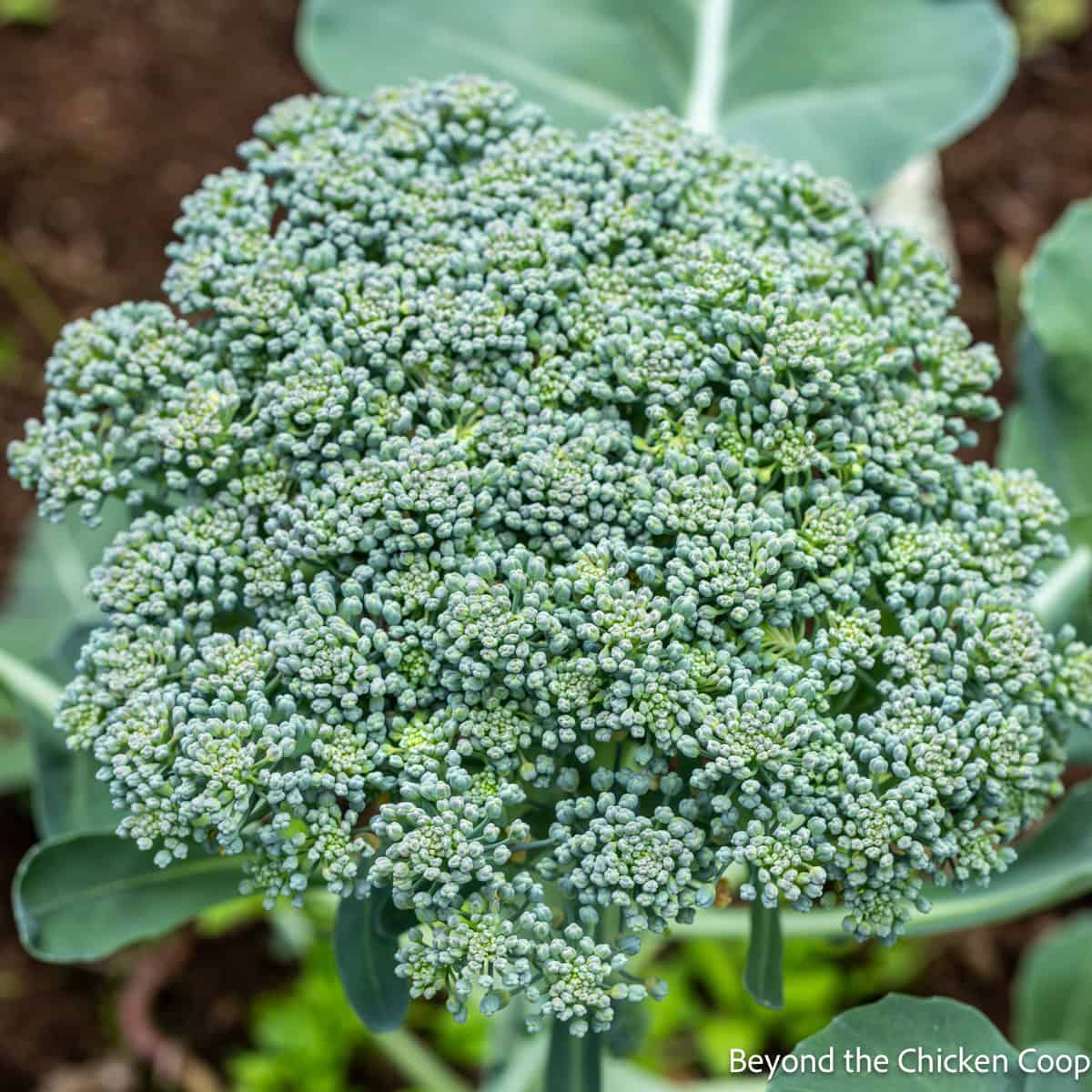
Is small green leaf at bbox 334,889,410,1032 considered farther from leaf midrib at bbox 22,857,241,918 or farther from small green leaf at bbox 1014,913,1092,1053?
small green leaf at bbox 1014,913,1092,1053

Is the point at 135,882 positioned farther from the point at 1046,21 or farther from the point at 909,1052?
the point at 1046,21

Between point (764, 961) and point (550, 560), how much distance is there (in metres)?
0.43

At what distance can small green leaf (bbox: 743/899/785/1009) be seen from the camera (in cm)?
106

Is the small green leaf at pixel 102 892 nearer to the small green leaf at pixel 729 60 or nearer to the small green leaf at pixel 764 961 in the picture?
the small green leaf at pixel 764 961

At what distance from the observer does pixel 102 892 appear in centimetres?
118

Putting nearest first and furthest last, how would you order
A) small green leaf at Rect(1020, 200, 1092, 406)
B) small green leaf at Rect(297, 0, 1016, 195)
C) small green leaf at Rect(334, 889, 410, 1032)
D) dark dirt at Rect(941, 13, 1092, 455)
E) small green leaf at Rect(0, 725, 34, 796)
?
1. small green leaf at Rect(334, 889, 410, 1032)
2. small green leaf at Rect(1020, 200, 1092, 406)
3. small green leaf at Rect(297, 0, 1016, 195)
4. small green leaf at Rect(0, 725, 34, 796)
5. dark dirt at Rect(941, 13, 1092, 455)

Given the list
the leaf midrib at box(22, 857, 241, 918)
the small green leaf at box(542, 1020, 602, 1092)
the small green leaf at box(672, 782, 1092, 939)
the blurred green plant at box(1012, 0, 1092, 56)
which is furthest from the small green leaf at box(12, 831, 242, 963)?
the blurred green plant at box(1012, 0, 1092, 56)

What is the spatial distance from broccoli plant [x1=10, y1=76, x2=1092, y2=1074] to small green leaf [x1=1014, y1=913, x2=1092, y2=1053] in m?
0.81

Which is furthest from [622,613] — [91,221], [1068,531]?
[91,221]

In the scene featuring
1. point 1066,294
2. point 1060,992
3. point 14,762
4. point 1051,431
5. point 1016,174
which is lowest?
point 1060,992

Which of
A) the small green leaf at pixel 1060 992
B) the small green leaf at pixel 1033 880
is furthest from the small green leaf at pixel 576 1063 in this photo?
the small green leaf at pixel 1060 992

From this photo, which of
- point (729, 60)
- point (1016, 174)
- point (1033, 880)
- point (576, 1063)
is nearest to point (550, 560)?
point (576, 1063)

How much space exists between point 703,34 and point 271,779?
130cm

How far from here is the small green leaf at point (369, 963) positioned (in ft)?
3.55
